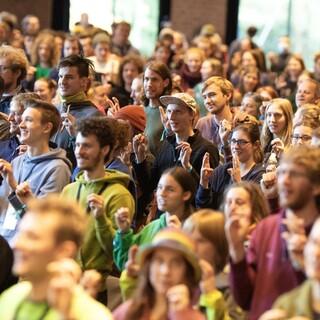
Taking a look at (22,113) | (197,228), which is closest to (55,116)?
(22,113)

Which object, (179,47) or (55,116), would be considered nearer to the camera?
(55,116)

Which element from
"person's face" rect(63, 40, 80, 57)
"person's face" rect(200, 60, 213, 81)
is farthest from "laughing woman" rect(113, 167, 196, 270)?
"person's face" rect(63, 40, 80, 57)

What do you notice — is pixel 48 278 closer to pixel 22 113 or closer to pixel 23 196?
pixel 23 196

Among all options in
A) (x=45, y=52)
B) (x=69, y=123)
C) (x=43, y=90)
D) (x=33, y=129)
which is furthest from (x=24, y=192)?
(x=45, y=52)

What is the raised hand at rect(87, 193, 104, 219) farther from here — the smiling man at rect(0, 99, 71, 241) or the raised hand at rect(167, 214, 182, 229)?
the smiling man at rect(0, 99, 71, 241)

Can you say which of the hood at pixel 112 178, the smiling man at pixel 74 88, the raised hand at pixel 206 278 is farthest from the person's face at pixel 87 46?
the raised hand at pixel 206 278

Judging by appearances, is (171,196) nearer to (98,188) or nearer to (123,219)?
(123,219)

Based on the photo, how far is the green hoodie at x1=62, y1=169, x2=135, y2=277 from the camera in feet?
20.3

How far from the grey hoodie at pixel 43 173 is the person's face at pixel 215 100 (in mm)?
1843

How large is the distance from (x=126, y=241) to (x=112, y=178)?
0.51 metres

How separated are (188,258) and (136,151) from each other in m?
2.68

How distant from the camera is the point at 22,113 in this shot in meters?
7.46

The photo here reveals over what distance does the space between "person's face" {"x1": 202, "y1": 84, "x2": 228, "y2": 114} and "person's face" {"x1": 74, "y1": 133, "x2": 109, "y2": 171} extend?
2.21 metres

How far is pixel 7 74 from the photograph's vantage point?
841 cm
